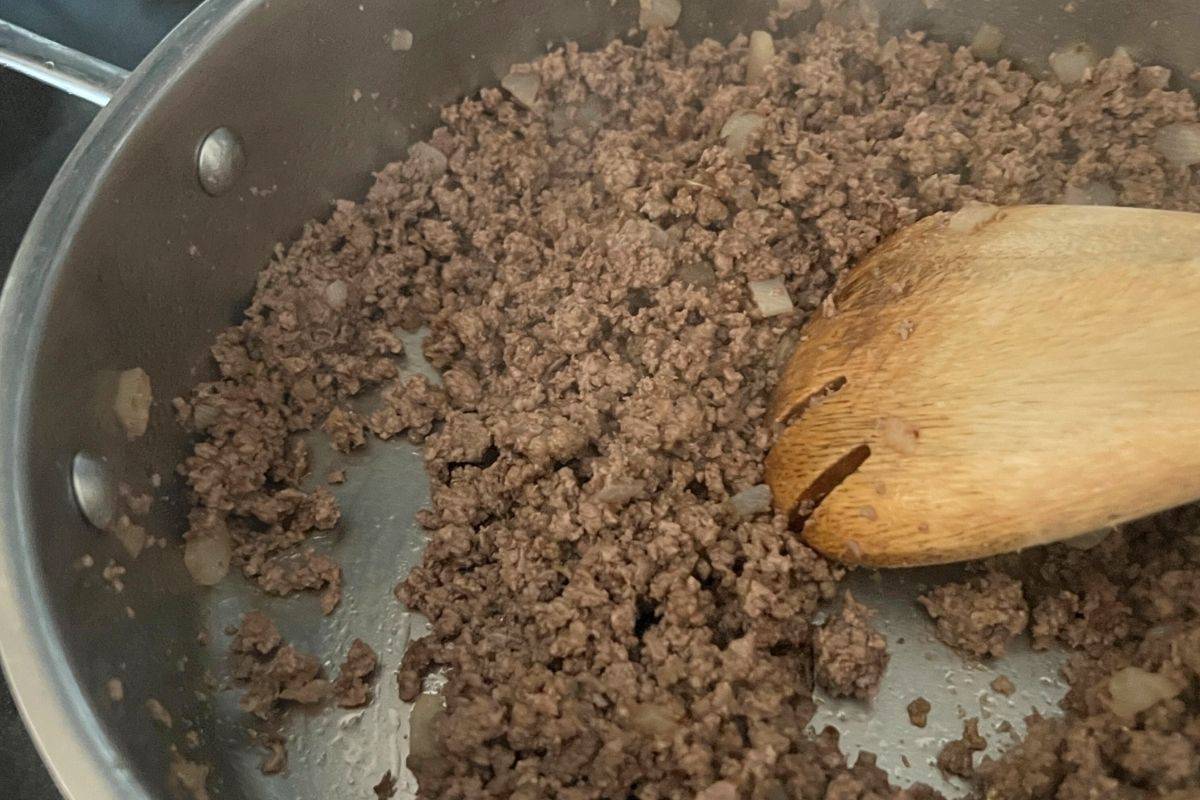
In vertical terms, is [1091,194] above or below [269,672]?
below

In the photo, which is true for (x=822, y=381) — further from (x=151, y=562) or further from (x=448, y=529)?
(x=151, y=562)

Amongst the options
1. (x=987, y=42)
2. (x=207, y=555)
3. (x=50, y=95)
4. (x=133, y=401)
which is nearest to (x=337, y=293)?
(x=133, y=401)

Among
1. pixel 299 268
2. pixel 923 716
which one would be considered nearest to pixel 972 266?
pixel 923 716

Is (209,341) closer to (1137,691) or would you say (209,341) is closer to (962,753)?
(962,753)

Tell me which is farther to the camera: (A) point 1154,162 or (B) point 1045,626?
(A) point 1154,162

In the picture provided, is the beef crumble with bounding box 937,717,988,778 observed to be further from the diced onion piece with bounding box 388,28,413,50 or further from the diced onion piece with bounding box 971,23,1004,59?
the diced onion piece with bounding box 388,28,413,50

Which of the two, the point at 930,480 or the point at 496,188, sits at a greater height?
the point at 496,188
